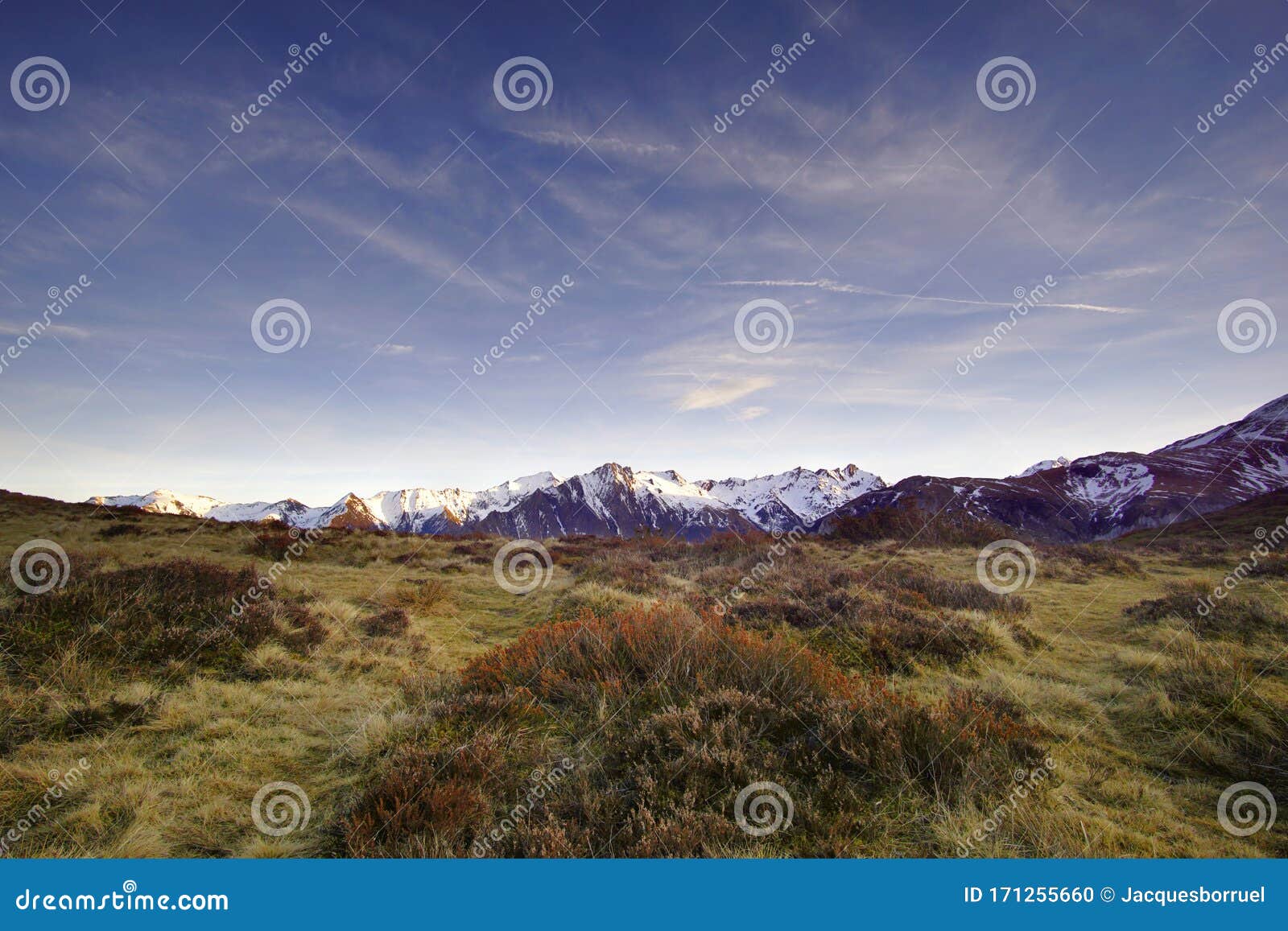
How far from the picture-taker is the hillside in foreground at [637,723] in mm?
3498

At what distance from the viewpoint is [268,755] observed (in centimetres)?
486

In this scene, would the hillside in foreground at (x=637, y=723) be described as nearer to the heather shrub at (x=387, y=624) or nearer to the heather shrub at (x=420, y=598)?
the heather shrub at (x=387, y=624)

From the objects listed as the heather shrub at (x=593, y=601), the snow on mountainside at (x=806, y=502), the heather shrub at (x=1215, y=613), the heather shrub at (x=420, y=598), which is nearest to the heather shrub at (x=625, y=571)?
the heather shrub at (x=593, y=601)

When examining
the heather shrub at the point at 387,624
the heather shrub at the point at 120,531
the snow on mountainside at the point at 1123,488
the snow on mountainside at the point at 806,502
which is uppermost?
the snow on mountainside at the point at 806,502

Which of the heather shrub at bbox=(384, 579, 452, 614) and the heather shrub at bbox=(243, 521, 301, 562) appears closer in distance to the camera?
the heather shrub at bbox=(384, 579, 452, 614)

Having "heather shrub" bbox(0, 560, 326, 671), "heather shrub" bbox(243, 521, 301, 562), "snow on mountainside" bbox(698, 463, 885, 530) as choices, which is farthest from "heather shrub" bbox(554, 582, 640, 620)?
"snow on mountainside" bbox(698, 463, 885, 530)

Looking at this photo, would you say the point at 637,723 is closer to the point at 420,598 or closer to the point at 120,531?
the point at 420,598

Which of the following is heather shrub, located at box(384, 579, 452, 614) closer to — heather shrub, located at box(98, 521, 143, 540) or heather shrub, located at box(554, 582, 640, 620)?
heather shrub, located at box(554, 582, 640, 620)

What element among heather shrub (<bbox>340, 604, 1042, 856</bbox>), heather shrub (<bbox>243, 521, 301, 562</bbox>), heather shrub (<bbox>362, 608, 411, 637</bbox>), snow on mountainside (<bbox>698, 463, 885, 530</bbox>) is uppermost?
snow on mountainside (<bbox>698, 463, 885, 530</bbox>)

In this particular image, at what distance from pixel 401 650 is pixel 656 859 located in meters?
6.41

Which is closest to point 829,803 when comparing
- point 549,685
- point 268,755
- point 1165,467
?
point 549,685

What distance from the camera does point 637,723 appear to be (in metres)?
4.94

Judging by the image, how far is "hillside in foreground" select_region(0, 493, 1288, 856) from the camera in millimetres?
3498

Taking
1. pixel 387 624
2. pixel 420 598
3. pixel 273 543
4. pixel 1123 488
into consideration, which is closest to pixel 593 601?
pixel 387 624
